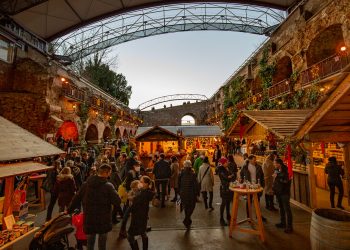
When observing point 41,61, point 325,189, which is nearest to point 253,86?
point 325,189

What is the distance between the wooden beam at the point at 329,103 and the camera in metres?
2.84

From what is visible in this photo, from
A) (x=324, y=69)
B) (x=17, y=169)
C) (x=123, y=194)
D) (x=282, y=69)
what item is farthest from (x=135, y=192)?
(x=282, y=69)

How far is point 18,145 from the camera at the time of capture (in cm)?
369

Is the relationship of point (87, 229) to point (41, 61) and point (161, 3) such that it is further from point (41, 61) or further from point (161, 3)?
point (161, 3)

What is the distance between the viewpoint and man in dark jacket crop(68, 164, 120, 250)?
3.34m

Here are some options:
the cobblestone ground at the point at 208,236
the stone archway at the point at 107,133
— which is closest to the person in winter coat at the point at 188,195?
the cobblestone ground at the point at 208,236

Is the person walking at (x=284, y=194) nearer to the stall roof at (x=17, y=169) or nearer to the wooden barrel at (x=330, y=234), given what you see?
the wooden barrel at (x=330, y=234)

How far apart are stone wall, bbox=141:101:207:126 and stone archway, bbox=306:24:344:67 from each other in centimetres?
2706

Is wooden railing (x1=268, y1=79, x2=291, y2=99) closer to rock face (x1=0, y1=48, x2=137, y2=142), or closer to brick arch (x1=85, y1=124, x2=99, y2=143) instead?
rock face (x1=0, y1=48, x2=137, y2=142)

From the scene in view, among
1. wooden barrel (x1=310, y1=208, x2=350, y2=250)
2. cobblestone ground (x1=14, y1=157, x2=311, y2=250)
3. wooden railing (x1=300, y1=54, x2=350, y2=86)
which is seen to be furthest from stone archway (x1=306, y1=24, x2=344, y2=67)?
wooden barrel (x1=310, y1=208, x2=350, y2=250)

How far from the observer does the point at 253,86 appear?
19.6 metres

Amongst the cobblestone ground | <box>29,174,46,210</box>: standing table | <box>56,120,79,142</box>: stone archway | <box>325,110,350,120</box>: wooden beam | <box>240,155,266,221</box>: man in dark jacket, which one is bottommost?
the cobblestone ground

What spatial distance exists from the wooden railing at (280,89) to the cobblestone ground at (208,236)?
922 centimetres

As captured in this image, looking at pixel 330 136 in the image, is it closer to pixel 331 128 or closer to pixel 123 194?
pixel 331 128
